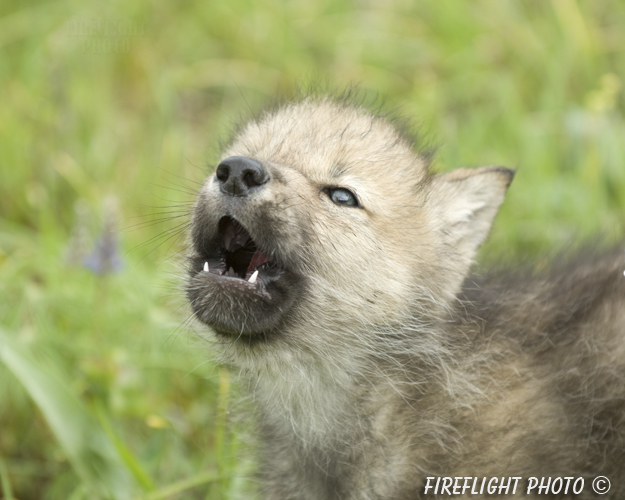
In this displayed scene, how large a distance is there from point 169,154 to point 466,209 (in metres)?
3.85

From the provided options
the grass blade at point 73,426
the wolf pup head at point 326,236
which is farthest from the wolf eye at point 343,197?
the grass blade at point 73,426

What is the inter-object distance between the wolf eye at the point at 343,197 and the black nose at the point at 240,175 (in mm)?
443

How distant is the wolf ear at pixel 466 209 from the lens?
3.80 metres

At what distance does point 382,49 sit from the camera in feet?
26.9

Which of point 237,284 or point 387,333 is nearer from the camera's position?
point 237,284

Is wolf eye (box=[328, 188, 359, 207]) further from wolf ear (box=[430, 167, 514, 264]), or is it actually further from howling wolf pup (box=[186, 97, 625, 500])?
wolf ear (box=[430, 167, 514, 264])

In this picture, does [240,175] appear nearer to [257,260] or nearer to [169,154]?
[257,260]

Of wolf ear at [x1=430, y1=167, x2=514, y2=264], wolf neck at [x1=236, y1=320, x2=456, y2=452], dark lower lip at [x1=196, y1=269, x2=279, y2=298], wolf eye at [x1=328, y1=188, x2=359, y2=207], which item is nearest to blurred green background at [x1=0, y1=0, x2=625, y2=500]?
dark lower lip at [x1=196, y1=269, x2=279, y2=298]

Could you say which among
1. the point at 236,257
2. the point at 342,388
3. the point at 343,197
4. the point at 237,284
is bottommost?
the point at 342,388

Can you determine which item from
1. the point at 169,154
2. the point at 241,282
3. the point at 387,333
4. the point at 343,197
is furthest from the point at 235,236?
the point at 169,154

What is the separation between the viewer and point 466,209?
383 centimetres

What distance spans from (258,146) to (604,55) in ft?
17.6

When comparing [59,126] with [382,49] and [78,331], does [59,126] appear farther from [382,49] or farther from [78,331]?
[382,49]

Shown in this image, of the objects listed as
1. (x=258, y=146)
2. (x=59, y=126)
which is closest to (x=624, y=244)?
(x=258, y=146)
